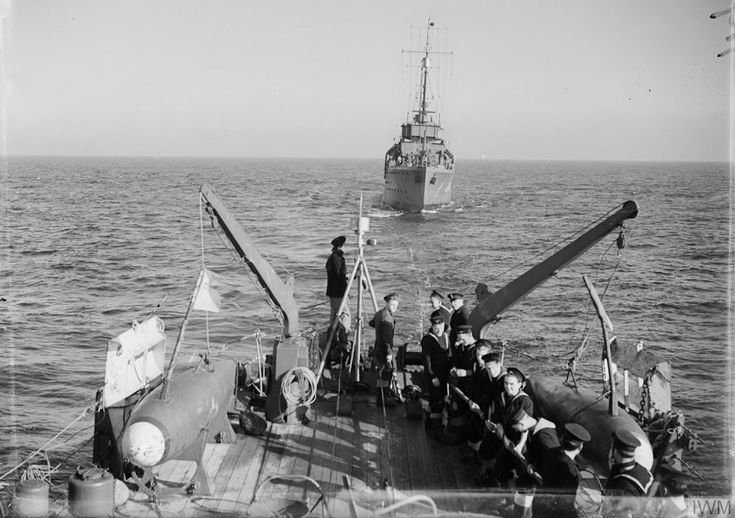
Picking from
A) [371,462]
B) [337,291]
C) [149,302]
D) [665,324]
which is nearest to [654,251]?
[665,324]

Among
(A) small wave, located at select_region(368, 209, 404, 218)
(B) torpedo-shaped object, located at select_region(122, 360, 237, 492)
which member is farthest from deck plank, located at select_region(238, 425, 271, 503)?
(A) small wave, located at select_region(368, 209, 404, 218)

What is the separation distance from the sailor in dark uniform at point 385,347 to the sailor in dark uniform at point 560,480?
4.25m

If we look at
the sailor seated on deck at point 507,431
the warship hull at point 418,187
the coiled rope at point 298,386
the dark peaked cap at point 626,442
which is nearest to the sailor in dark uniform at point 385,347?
the coiled rope at point 298,386

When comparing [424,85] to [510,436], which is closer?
[510,436]

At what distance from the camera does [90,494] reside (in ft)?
20.6

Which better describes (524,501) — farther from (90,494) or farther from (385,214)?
(385,214)

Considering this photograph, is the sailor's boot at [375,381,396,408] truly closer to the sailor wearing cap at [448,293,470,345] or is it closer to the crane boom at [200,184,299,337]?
the sailor wearing cap at [448,293,470,345]

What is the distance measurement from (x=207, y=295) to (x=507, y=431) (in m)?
4.30

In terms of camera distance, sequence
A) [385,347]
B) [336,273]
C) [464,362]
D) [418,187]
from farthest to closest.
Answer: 1. [418,187]
2. [336,273]
3. [385,347]
4. [464,362]

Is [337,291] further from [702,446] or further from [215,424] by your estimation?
[702,446]

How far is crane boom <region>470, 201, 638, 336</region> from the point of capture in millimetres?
8562

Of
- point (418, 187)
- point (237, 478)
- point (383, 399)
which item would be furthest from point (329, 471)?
point (418, 187)

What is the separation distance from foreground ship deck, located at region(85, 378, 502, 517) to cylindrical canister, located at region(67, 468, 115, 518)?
2.01ft

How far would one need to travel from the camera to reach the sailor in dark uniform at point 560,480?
6.11 m
